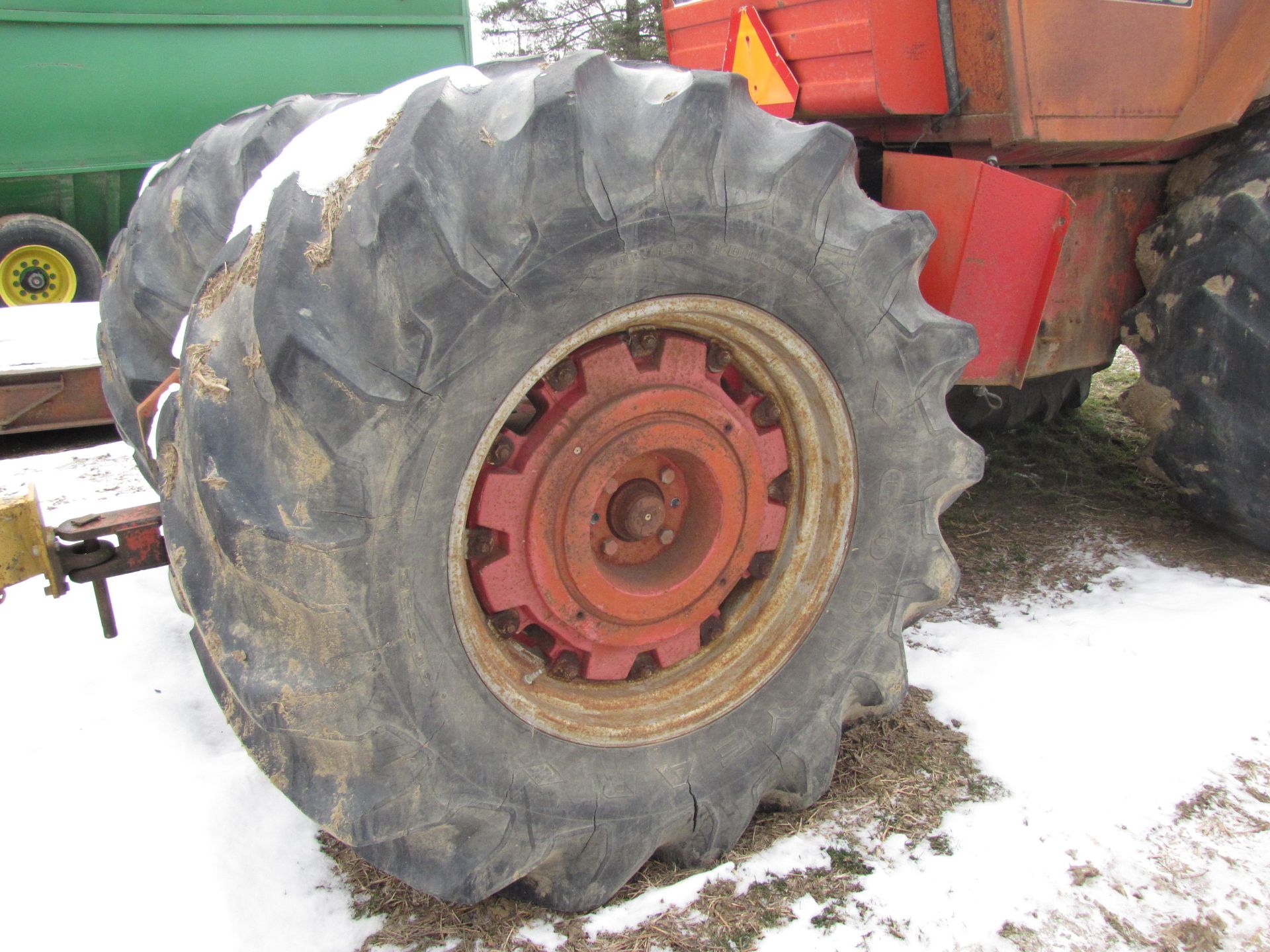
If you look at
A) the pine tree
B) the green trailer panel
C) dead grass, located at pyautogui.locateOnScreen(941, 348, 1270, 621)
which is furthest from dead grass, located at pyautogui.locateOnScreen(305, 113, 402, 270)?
the pine tree

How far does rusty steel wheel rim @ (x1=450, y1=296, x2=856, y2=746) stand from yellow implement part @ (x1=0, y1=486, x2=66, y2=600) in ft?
2.69

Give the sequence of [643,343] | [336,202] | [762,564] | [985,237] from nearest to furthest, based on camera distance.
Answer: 1. [336,202]
2. [643,343]
3. [762,564]
4. [985,237]

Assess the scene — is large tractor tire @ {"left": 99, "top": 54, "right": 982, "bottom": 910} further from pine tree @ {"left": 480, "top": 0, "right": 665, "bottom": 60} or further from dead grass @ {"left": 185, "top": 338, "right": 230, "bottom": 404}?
pine tree @ {"left": 480, "top": 0, "right": 665, "bottom": 60}

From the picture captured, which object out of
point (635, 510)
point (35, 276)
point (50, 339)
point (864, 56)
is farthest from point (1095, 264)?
point (35, 276)

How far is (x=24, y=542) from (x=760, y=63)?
2.38 meters

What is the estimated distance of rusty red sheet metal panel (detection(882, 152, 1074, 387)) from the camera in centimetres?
234

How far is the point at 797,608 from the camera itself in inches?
82.9

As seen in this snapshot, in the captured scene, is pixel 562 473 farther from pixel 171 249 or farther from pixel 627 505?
pixel 171 249

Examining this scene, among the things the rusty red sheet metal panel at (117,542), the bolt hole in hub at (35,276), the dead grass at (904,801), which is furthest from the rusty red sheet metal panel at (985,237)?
the bolt hole in hub at (35,276)

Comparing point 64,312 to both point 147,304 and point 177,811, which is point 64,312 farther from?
point 177,811

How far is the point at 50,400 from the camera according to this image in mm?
4293

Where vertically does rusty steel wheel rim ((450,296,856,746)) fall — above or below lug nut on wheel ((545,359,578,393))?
below

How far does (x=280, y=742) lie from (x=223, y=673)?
148mm

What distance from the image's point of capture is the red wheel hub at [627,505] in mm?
1747
